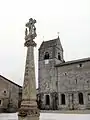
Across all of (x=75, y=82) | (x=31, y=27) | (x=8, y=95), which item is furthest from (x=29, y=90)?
(x=8, y=95)

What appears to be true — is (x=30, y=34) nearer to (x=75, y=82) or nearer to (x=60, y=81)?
(x=75, y=82)

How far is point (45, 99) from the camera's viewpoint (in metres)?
36.4

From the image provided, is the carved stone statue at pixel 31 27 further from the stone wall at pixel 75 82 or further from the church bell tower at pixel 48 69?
the church bell tower at pixel 48 69

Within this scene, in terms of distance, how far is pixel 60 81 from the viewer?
35.2m

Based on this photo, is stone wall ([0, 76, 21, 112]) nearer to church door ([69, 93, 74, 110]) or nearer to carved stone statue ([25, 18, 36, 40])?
church door ([69, 93, 74, 110])

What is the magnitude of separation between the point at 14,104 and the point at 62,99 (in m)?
9.75

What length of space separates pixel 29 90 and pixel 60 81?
91.9ft

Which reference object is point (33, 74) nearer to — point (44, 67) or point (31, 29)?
point (31, 29)

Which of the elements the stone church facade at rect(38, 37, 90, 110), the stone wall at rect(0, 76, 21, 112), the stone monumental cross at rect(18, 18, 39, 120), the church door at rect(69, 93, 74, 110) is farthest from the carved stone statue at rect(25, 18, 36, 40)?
the church door at rect(69, 93, 74, 110)

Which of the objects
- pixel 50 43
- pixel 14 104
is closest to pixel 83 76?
pixel 50 43

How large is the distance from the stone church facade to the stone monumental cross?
25098 mm

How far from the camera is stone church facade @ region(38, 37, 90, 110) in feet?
106

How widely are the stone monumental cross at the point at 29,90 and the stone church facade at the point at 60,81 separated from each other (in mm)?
25098

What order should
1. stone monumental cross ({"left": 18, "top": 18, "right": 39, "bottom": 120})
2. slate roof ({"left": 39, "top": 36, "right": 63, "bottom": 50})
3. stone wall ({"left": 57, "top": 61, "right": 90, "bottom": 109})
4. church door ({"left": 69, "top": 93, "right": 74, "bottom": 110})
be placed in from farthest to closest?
1. slate roof ({"left": 39, "top": 36, "right": 63, "bottom": 50})
2. church door ({"left": 69, "top": 93, "right": 74, "bottom": 110})
3. stone wall ({"left": 57, "top": 61, "right": 90, "bottom": 109})
4. stone monumental cross ({"left": 18, "top": 18, "right": 39, "bottom": 120})
